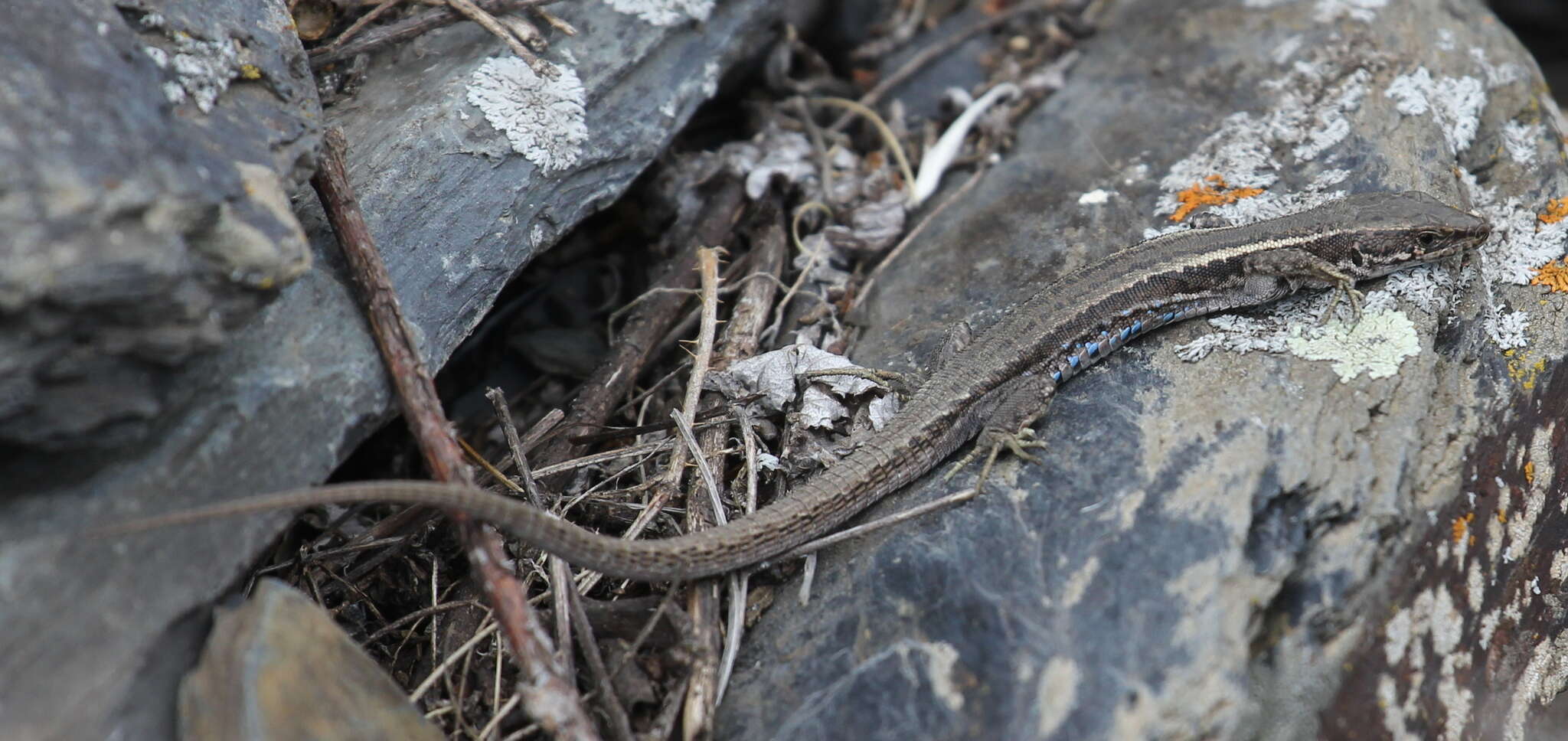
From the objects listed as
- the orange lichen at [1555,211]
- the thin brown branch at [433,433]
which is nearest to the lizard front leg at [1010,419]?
the thin brown branch at [433,433]

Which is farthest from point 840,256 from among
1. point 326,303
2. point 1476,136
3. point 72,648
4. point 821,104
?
point 72,648

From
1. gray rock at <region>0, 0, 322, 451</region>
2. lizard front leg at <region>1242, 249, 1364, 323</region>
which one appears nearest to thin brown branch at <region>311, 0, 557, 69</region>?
gray rock at <region>0, 0, 322, 451</region>

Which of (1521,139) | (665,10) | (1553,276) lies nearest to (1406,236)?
(1553,276)

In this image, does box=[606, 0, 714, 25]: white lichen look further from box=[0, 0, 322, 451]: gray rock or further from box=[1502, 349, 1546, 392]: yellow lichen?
box=[1502, 349, 1546, 392]: yellow lichen

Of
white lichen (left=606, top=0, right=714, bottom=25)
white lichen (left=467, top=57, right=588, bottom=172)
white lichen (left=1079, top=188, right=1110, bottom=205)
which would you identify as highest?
white lichen (left=606, top=0, right=714, bottom=25)

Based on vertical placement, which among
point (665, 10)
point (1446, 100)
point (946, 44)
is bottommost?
point (946, 44)

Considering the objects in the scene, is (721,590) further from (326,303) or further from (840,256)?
(840,256)

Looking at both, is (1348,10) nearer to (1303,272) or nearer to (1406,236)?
(1406,236)
